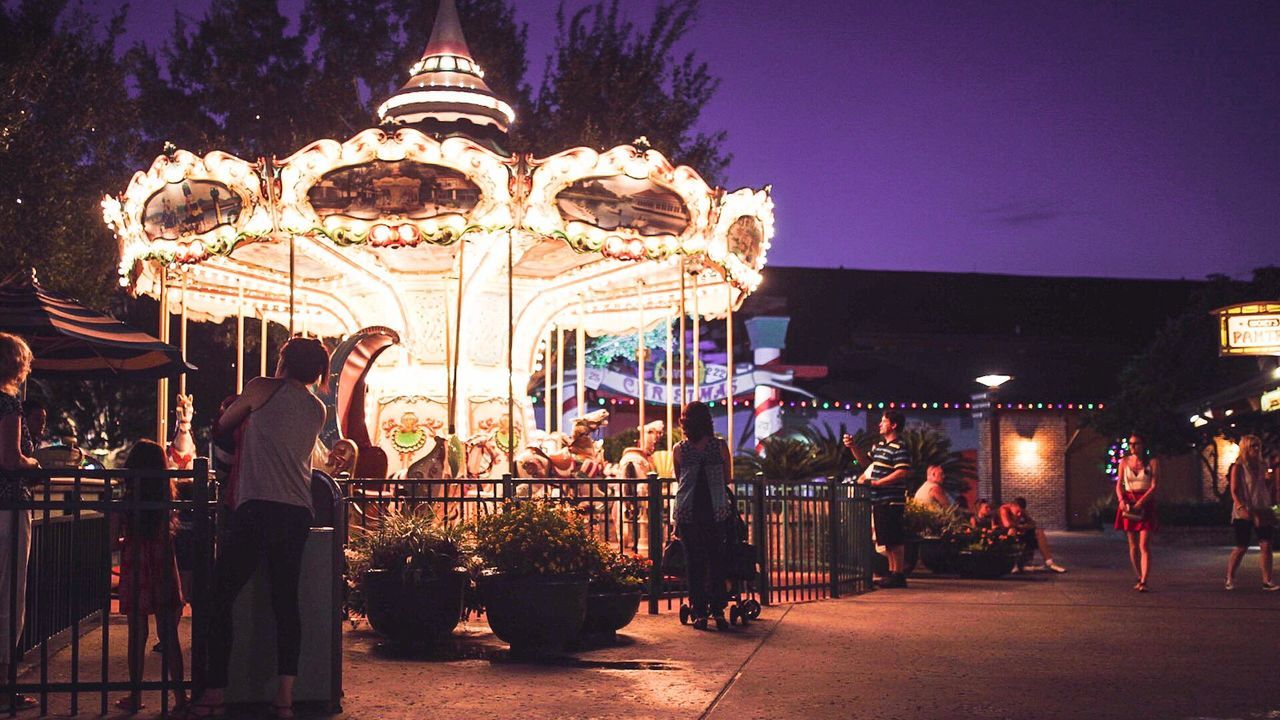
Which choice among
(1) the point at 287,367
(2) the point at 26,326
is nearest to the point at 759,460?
(2) the point at 26,326

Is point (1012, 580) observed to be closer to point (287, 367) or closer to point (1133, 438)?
point (1133, 438)

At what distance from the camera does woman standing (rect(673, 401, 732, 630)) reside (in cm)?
1071

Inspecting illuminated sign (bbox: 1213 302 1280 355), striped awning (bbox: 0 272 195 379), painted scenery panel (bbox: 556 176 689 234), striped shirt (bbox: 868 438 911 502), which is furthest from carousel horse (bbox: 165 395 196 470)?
illuminated sign (bbox: 1213 302 1280 355)

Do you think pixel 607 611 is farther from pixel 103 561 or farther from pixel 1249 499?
pixel 1249 499

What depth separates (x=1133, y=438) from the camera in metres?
15.6

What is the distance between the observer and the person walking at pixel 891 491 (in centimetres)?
1503

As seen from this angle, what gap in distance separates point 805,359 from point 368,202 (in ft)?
109

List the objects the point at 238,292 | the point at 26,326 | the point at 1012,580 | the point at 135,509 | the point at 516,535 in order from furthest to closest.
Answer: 1. the point at 238,292
2. the point at 1012,580
3. the point at 26,326
4. the point at 516,535
5. the point at 135,509

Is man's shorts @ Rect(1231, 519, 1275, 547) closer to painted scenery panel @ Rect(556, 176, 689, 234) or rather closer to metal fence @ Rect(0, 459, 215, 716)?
painted scenery panel @ Rect(556, 176, 689, 234)

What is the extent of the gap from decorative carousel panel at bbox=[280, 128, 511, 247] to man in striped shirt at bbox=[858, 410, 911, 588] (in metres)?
4.76

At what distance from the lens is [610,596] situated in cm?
998

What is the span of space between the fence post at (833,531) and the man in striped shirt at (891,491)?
138cm

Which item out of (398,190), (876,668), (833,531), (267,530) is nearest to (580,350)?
(398,190)

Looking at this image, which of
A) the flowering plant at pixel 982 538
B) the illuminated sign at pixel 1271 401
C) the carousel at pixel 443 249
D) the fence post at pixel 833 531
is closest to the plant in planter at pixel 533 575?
the fence post at pixel 833 531
